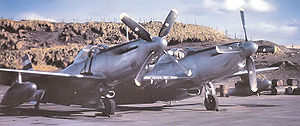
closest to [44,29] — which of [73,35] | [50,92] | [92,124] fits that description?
[73,35]

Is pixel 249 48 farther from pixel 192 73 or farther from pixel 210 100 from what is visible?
pixel 210 100

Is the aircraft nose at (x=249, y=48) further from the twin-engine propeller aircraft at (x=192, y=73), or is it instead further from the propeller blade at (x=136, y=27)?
the propeller blade at (x=136, y=27)

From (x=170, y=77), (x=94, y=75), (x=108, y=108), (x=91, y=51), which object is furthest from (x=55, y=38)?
(x=108, y=108)

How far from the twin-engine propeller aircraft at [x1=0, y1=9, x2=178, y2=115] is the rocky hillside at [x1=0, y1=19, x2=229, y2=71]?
171ft

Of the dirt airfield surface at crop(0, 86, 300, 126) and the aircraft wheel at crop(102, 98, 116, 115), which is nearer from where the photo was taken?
the dirt airfield surface at crop(0, 86, 300, 126)

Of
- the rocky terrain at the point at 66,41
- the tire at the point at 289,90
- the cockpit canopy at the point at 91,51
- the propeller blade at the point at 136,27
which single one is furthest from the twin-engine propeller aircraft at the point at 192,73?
the rocky terrain at the point at 66,41

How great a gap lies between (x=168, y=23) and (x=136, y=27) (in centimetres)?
219

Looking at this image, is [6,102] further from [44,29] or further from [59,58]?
[44,29]

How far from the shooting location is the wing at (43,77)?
44.8 ft

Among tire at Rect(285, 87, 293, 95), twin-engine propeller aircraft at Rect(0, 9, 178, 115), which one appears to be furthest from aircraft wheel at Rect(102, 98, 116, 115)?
tire at Rect(285, 87, 293, 95)

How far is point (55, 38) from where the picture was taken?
79625 millimetres

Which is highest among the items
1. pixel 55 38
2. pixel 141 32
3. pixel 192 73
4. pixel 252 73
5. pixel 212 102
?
pixel 55 38

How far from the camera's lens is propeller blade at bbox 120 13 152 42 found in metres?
13.0

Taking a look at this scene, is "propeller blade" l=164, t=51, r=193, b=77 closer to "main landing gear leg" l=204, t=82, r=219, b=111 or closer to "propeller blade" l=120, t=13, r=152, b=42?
"main landing gear leg" l=204, t=82, r=219, b=111
